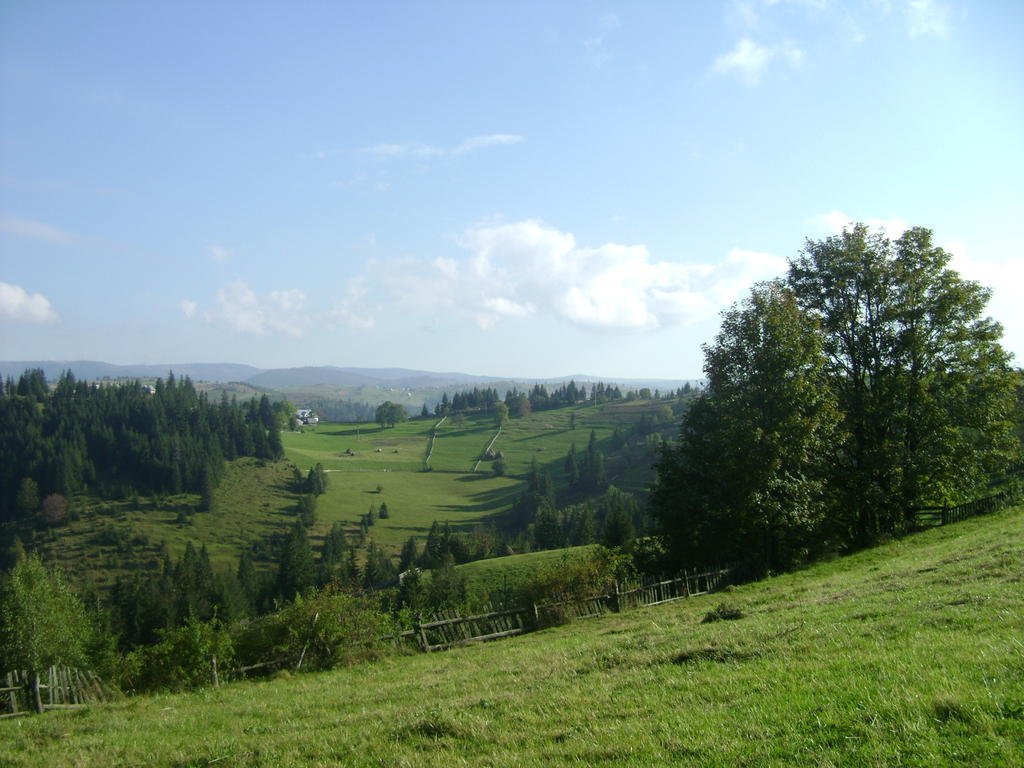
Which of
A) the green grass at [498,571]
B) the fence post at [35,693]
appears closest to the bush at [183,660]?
the fence post at [35,693]

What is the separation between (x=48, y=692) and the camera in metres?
16.5

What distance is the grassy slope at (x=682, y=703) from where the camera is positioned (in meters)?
6.55

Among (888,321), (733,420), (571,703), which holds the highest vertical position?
(888,321)

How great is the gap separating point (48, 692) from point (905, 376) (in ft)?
118

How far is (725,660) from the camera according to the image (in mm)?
10469

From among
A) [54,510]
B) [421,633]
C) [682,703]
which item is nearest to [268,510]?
[54,510]

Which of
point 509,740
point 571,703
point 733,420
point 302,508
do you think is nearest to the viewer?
point 509,740

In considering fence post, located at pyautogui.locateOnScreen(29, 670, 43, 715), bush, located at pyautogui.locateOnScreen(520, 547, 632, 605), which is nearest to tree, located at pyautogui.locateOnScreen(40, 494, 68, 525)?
fence post, located at pyautogui.locateOnScreen(29, 670, 43, 715)

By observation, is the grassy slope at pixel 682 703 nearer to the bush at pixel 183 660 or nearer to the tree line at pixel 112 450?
the bush at pixel 183 660

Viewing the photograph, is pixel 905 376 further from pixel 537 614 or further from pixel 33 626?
pixel 33 626

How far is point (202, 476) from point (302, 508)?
1302 inches

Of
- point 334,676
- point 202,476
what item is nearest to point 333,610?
point 334,676

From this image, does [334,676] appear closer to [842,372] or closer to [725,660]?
[725,660]

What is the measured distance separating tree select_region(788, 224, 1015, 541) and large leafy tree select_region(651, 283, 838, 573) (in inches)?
123
